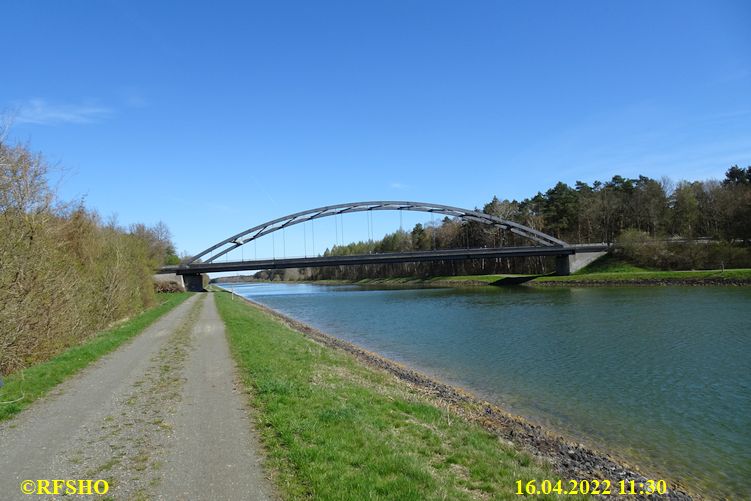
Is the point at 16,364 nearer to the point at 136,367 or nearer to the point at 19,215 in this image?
the point at 136,367

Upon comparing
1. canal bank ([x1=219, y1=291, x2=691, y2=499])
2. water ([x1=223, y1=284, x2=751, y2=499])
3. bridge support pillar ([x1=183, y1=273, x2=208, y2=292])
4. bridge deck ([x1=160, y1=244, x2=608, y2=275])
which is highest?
bridge deck ([x1=160, y1=244, x2=608, y2=275])

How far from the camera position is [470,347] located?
21.6 meters

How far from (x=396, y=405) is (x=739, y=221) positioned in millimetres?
73527

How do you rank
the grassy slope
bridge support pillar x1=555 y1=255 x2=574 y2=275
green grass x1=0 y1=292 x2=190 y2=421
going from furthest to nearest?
bridge support pillar x1=555 y1=255 x2=574 y2=275
the grassy slope
green grass x1=0 y1=292 x2=190 y2=421

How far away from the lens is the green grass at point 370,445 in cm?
557

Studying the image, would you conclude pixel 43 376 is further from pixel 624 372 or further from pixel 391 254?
pixel 391 254

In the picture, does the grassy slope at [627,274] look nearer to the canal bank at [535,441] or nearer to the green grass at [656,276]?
the green grass at [656,276]

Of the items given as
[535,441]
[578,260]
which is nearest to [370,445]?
[535,441]

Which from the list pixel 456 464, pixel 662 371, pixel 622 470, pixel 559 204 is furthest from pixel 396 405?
pixel 559 204

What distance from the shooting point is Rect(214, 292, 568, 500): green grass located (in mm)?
5570

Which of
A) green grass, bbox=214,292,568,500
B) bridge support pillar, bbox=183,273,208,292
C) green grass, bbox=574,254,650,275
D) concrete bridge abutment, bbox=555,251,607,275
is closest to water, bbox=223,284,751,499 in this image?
green grass, bbox=214,292,568,500

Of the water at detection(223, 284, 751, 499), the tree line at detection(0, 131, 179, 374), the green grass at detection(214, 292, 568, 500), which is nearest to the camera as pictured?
the green grass at detection(214, 292, 568, 500)

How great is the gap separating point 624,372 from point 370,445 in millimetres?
12348

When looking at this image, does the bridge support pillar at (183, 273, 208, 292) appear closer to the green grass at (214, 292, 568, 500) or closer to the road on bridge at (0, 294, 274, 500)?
the road on bridge at (0, 294, 274, 500)
